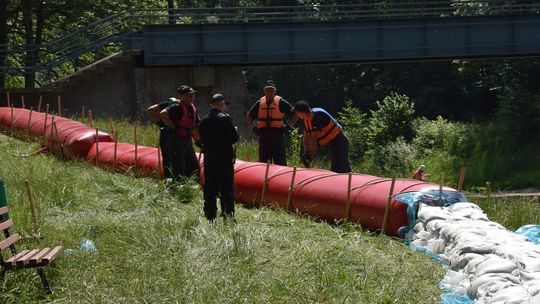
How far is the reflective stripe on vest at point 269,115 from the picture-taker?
1438cm

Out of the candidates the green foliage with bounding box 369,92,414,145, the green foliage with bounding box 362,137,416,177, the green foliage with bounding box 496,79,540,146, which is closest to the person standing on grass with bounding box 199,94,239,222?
the green foliage with bounding box 362,137,416,177

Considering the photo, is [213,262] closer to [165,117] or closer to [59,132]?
[165,117]

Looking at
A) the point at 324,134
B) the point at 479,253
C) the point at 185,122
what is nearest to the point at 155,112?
the point at 185,122

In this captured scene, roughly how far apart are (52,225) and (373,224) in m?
3.55

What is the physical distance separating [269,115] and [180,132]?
1.70 m

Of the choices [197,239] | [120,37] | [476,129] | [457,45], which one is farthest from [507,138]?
[197,239]

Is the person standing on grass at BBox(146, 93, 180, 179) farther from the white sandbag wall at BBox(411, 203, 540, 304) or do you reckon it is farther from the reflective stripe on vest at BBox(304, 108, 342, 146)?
the white sandbag wall at BBox(411, 203, 540, 304)

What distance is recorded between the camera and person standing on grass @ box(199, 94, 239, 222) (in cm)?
1057

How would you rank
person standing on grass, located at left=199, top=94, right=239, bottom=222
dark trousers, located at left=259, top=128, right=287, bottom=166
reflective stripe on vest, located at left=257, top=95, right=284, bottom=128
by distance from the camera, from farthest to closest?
1. dark trousers, located at left=259, top=128, right=287, bottom=166
2. reflective stripe on vest, located at left=257, top=95, right=284, bottom=128
3. person standing on grass, located at left=199, top=94, right=239, bottom=222

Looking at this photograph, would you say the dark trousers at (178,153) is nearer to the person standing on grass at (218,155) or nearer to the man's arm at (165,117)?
the man's arm at (165,117)

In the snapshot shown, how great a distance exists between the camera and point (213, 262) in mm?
8078

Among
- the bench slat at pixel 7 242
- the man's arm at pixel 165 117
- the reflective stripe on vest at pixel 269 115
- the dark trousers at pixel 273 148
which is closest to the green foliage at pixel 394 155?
the dark trousers at pixel 273 148

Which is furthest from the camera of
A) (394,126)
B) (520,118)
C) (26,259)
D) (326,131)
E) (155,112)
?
(394,126)

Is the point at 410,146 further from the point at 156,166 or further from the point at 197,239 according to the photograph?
the point at 197,239
